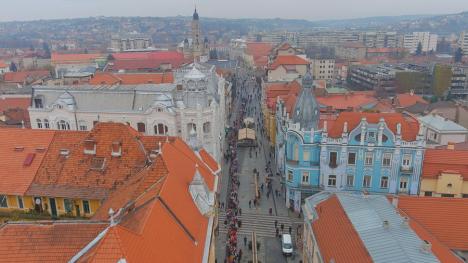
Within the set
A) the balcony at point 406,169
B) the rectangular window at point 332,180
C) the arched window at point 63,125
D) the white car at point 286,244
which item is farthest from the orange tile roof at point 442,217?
the arched window at point 63,125

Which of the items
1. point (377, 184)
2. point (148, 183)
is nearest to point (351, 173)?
point (377, 184)

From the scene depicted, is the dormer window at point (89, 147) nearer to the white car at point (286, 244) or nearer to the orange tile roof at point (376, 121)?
the white car at point (286, 244)

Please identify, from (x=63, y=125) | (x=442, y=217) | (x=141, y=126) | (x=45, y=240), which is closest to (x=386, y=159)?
(x=442, y=217)

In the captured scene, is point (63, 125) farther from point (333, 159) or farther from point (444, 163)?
point (444, 163)

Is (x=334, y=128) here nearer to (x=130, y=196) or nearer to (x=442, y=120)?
(x=442, y=120)

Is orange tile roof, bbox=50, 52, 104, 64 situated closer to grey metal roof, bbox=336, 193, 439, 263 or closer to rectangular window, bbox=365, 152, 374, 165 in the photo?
rectangular window, bbox=365, 152, 374, 165

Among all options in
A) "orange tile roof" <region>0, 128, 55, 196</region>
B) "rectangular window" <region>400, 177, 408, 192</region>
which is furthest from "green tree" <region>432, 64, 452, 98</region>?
"orange tile roof" <region>0, 128, 55, 196</region>

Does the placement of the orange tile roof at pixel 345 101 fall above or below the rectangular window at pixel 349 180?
above
